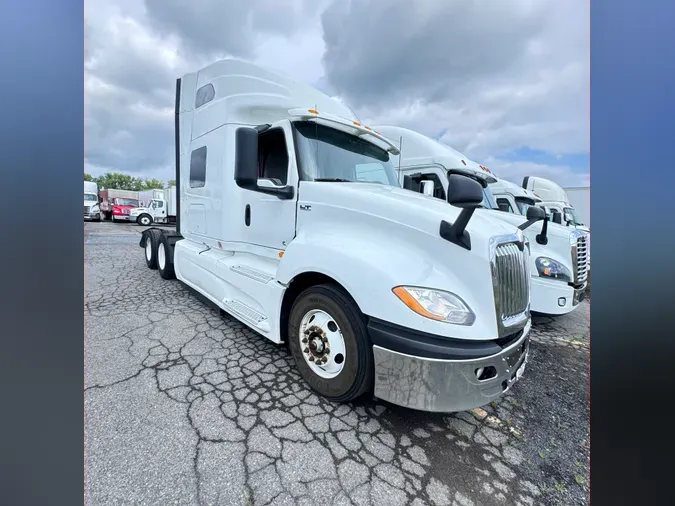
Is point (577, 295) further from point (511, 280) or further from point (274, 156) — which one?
point (274, 156)

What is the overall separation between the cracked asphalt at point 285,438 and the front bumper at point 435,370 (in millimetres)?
393

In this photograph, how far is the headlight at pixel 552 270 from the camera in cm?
449

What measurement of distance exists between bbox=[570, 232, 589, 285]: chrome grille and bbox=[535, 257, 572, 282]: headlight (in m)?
0.25

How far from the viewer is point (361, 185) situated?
2.93m

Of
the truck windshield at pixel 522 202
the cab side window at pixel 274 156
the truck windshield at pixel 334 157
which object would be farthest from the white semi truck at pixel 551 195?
the cab side window at pixel 274 156

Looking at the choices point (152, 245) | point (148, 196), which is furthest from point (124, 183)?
point (152, 245)

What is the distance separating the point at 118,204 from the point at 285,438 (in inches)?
1256

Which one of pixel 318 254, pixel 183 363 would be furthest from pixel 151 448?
pixel 318 254

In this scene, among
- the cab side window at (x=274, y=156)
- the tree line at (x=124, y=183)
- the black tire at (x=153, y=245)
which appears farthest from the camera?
the tree line at (x=124, y=183)

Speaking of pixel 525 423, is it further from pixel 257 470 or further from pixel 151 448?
pixel 151 448

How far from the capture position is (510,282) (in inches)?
86.0

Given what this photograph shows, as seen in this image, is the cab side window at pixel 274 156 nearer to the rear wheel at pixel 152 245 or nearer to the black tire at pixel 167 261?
the black tire at pixel 167 261
